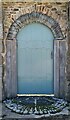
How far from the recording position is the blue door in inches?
376

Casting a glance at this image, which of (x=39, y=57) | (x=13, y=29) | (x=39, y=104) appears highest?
(x=13, y=29)

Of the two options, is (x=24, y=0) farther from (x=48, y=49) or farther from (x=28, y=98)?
(x=28, y=98)

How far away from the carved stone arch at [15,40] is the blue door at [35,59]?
18cm

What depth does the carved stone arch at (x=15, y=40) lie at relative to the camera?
30.5 feet

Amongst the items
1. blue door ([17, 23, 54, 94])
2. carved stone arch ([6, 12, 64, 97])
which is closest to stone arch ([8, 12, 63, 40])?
carved stone arch ([6, 12, 64, 97])

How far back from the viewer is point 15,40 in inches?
371

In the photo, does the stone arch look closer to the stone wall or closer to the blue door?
the stone wall

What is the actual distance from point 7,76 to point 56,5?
2827mm

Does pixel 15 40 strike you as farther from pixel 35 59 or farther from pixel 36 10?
pixel 36 10

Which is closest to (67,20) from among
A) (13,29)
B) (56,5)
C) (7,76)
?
(56,5)

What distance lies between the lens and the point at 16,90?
31.6 feet

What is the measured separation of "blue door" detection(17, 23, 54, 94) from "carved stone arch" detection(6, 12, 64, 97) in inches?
7.1

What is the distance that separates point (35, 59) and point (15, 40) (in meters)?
0.95

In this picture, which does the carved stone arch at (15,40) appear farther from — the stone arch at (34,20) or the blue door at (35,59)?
the blue door at (35,59)
